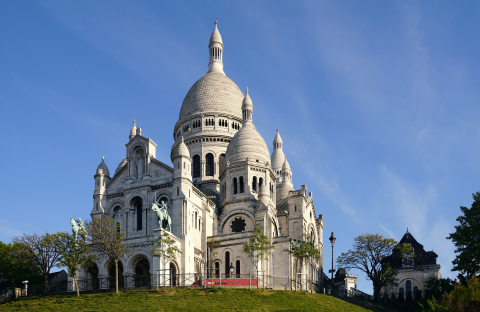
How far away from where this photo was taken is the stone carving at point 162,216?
6425 centimetres

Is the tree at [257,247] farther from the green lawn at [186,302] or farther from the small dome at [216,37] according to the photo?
the small dome at [216,37]

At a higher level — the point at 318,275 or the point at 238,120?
the point at 238,120

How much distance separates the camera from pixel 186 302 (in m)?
52.8

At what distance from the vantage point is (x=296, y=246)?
242ft

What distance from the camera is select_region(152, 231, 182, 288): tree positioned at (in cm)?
6200

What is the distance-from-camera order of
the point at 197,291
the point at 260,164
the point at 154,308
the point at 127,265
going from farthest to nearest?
1. the point at 260,164
2. the point at 127,265
3. the point at 197,291
4. the point at 154,308

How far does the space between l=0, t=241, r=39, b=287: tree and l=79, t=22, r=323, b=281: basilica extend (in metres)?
6.76

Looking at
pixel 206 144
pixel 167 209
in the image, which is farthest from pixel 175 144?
pixel 167 209

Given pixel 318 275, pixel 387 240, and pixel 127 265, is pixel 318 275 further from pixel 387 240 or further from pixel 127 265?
pixel 127 265

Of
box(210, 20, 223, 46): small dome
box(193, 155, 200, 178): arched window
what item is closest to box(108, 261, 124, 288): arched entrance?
box(193, 155, 200, 178): arched window

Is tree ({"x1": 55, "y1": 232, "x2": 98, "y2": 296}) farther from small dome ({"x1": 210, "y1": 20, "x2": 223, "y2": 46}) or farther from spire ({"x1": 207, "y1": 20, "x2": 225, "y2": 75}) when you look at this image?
small dome ({"x1": 210, "y1": 20, "x2": 223, "y2": 46})

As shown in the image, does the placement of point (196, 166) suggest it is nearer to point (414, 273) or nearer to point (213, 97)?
point (213, 97)

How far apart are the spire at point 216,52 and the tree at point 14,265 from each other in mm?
50705

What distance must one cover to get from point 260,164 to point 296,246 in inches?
528
